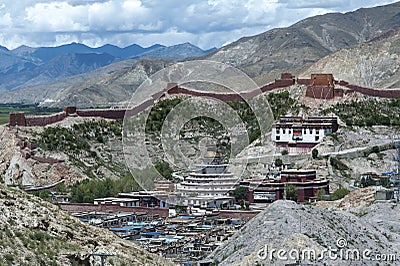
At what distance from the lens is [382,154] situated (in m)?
70.4

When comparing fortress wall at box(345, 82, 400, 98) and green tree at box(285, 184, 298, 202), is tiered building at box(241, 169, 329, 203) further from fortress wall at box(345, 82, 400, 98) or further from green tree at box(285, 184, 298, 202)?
fortress wall at box(345, 82, 400, 98)

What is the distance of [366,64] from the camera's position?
445 feet

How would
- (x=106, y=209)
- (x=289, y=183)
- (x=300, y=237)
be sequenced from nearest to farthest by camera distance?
(x=300, y=237)
(x=106, y=209)
(x=289, y=183)

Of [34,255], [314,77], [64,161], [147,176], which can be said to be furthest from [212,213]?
[34,255]

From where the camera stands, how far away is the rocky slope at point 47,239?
19.5 m

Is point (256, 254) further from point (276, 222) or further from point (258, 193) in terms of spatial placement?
point (258, 193)

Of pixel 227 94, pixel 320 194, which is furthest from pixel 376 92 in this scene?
pixel 320 194

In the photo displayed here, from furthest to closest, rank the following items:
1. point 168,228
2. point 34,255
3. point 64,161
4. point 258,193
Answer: point 64,161
point 258,193
point 168,228
point 34,255

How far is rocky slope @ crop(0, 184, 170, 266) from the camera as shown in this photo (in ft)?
63.9

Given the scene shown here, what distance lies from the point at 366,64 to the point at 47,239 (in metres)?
118

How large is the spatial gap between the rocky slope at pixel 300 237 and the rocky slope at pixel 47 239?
6.85ft

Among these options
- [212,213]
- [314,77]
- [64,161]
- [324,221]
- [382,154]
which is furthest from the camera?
[314,77]

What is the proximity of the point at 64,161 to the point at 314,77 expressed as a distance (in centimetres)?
2101

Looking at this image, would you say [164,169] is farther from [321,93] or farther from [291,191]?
[321,93]
